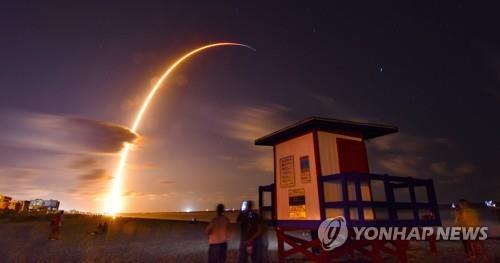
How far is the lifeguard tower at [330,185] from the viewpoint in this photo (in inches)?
364

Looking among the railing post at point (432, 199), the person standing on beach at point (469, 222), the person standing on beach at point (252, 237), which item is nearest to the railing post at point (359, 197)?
the person standing on beach at point (252, 237)

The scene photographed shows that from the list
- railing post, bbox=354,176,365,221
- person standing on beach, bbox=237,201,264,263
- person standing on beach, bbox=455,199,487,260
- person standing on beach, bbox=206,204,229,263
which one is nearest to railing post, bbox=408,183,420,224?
railing post, bbox=354,176,365,221

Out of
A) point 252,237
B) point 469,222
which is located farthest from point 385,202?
point 469,222

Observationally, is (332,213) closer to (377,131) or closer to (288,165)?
(288,165)

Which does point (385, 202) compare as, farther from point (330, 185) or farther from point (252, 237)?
point (252, 237)

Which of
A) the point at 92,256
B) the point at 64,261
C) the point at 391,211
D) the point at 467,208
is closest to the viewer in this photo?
the point at 391,211

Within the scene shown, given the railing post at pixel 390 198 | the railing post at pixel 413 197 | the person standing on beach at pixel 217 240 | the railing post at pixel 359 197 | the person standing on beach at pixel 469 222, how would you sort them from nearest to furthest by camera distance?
1. the person standing on beach at pixel 217 240
2. the railing post at pixel 359 197
3. the railing post at pixel 390 198
4. the railing post at pixel 413 197
5. the person standing on beach at pixel 469 222

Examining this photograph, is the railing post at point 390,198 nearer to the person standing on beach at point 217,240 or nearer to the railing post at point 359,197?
the railing post at point 359,197

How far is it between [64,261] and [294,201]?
1104 cm

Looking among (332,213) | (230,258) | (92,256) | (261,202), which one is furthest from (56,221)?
(332,213)

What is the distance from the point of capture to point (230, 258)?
1380cm

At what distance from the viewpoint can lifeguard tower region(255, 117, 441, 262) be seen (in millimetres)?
9242

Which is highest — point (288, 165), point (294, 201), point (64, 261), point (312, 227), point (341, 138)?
point (341, 138)

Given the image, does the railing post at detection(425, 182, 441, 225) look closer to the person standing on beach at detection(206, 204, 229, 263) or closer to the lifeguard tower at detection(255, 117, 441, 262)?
the lifeguard tower at detection(255, 117, 441, 262)
